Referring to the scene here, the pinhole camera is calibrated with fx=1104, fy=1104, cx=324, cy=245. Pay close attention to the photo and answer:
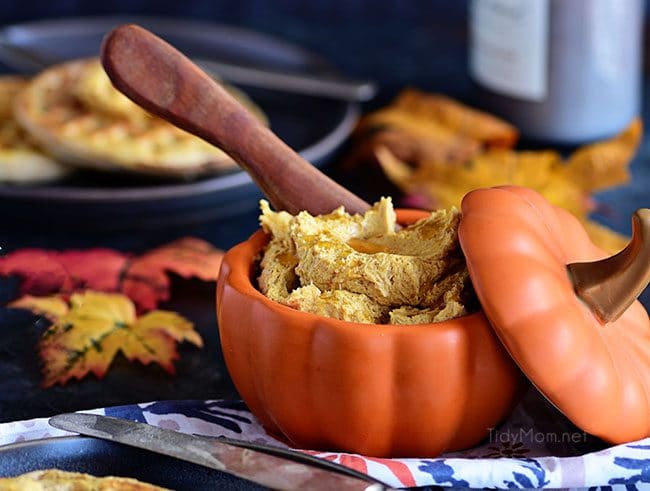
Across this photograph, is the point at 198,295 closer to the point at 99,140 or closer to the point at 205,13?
the point at 99,140

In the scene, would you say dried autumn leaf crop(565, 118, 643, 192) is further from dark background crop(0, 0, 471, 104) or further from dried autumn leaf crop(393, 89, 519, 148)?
dark background crop(0, 0, 471, 104)

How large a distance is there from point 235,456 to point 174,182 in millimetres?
810

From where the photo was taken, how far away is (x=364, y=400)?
91cm

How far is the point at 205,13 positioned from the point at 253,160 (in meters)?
1.71

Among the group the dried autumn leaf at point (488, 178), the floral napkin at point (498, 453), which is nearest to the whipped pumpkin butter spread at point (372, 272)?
the floral napkin at point (498, 453)

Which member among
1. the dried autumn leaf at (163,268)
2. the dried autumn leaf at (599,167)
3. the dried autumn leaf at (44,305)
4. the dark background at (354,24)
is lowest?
the dark background at (354,24)

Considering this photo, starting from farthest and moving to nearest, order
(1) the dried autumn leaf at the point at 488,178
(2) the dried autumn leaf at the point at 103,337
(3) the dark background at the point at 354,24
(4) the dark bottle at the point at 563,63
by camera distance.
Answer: (3) the dark background at the point at 354,24 < (4) the dark bottle at the point at 563,63 < (1) the dried autumn leaf at the point at 488,178 < (2) the dried autumn leaf at the point at 103,337

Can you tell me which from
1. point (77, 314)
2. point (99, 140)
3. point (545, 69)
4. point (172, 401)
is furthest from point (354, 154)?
point (172, 401)

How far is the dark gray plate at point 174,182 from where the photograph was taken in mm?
1505

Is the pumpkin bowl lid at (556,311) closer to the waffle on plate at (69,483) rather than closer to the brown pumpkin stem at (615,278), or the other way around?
the brown pumpkin stem at (615,278)

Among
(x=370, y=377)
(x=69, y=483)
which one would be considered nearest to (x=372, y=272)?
(x=370, y=377)

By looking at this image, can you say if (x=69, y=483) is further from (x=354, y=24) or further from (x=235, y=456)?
(x=354, y=24)

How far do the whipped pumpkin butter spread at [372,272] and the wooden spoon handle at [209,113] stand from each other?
0.05 meters

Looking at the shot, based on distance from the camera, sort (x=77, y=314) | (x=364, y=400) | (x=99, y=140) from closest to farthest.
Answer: (x=364, y=400), (x=77, y=314), (x=99, y=140)
